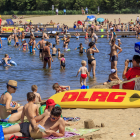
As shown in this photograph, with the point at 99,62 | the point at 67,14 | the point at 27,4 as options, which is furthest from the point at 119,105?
the point at 27,4

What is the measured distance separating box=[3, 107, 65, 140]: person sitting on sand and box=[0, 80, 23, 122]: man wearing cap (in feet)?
3.14

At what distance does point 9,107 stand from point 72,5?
72814 mm

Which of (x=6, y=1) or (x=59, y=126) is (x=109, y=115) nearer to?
(x=59, y=126)

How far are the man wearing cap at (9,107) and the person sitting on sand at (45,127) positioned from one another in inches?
37.7

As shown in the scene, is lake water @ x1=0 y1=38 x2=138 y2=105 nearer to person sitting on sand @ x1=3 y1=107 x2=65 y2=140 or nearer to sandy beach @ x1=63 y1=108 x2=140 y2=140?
sandy beach @ x1=63 y1=108 x2=140 y2=140

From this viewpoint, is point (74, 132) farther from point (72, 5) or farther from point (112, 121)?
point (72, 5)

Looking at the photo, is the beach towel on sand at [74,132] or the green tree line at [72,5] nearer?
the beach towel on sand at [74,132]

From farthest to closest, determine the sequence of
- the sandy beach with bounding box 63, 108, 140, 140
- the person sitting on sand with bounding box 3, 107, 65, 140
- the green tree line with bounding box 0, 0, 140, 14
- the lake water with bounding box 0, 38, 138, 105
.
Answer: the green tree line with bounding box 0, 0, 140, 14
the lake water with bounding box 0, 38, 138, 105
the sandy beach with bounding box 63, 108, 140, 140
the person sitting on sand with bounding box 3, 107, 65, 140

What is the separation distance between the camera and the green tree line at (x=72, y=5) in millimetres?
71938

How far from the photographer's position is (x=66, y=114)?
23.6 feet

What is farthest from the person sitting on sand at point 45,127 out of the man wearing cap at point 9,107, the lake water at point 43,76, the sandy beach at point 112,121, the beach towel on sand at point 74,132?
the lake water at point 43,76

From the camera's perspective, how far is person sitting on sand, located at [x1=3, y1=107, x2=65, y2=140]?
16.7ft

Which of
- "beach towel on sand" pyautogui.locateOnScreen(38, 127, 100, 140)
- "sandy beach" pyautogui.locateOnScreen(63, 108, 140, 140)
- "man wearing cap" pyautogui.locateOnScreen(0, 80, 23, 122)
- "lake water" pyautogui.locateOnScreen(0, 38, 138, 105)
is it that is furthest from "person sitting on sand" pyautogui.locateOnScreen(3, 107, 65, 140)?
"lake water" pyautogui.locateOnScreen(0, 38, 138, 105)

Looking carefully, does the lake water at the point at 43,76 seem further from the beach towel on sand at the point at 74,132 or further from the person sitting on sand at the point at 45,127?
the person sitting on sand at the point at 45,127
